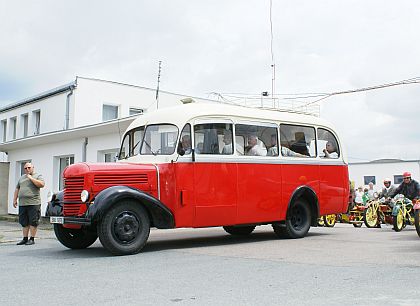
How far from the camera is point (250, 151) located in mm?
11117

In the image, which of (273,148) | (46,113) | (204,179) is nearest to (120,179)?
(204,179)

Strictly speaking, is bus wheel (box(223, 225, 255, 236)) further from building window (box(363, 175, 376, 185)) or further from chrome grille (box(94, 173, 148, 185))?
building window (box(363, 175, 376, 185))

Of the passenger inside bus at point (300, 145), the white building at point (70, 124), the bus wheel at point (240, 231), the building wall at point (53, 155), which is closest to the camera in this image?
the passenger inside bus at point (300, 145)

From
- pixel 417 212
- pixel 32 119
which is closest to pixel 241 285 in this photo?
pixel 417 212

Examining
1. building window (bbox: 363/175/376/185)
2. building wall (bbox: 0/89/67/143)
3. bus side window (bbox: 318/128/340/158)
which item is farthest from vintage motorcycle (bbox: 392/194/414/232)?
building window (bbox: 363/175/376/185)

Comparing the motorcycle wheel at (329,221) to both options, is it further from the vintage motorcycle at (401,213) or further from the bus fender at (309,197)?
the bus fender at (309,197)

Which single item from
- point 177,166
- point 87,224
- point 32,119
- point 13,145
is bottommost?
point 87,224

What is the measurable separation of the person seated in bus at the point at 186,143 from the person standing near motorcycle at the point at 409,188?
25.5 feet

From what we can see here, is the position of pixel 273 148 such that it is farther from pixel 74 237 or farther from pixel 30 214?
pixel 30 214

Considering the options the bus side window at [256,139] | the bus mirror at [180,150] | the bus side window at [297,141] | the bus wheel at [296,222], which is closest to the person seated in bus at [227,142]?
the bus side window at [256,139]

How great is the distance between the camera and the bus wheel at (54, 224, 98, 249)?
10.2 m

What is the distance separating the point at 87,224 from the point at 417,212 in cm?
664

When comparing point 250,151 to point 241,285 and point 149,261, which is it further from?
point 241,285

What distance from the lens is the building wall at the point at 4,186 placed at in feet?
83.9
